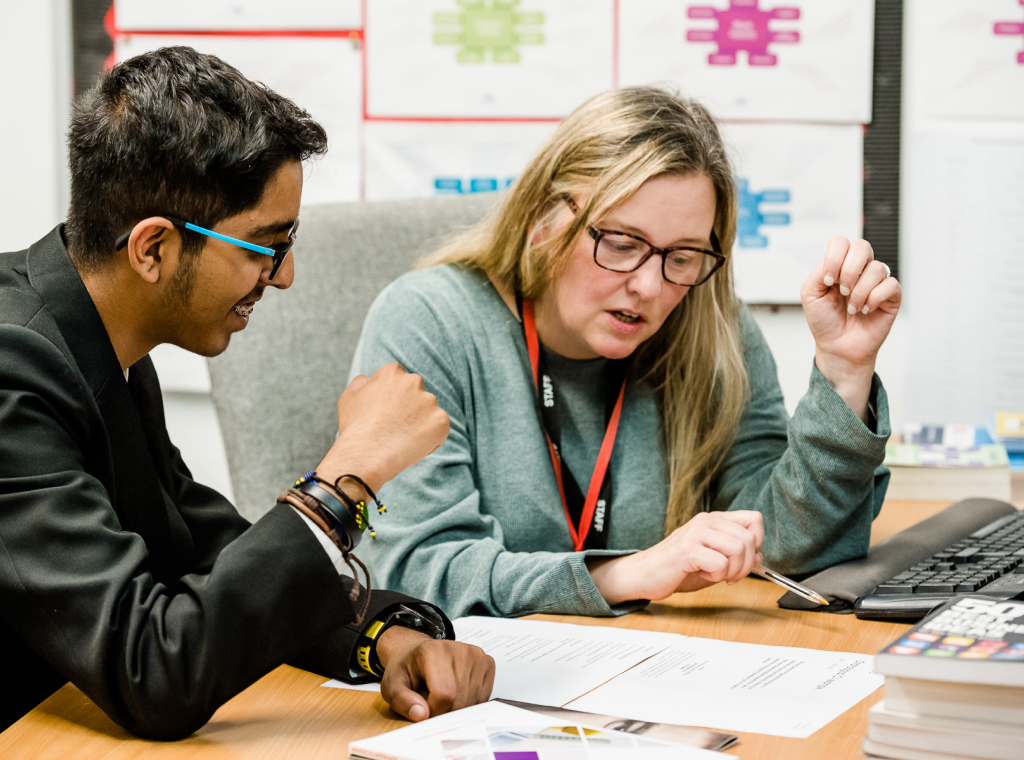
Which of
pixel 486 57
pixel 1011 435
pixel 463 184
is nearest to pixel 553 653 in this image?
pixel 1011 435

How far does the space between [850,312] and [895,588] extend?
339mm

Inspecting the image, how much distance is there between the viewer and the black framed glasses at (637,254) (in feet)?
3.82

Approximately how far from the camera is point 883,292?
1.10 metres

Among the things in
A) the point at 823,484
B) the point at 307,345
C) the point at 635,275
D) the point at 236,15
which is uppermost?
the point at 236,15

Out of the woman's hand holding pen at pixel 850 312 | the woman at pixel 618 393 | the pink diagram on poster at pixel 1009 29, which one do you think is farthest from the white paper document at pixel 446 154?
the woman's hand holding pen at pixel 850 312

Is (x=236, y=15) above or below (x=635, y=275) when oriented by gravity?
above

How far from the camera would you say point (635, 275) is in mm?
1174

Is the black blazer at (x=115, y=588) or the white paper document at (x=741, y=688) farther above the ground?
the black blazer at (x=115, y=588)

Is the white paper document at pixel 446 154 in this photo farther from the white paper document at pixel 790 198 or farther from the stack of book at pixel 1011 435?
the stack of book at pixel 1011 435

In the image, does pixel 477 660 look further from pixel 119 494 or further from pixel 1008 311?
pixel 1008 311

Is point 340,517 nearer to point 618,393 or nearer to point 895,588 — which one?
point 895,588

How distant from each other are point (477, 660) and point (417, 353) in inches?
20.6

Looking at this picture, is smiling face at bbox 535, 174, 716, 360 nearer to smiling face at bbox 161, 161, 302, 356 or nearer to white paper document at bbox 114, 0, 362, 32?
smiling face at bbox 161, 161, 302, 356

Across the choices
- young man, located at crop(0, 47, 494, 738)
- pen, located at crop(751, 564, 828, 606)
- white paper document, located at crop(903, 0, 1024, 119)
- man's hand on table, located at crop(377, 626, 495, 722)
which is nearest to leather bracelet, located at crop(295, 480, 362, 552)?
young man, located at crop(0, 47, 494, 738)
